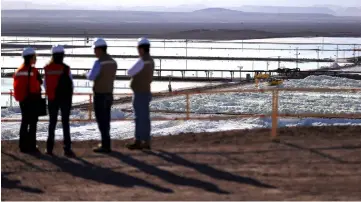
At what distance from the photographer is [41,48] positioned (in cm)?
7756

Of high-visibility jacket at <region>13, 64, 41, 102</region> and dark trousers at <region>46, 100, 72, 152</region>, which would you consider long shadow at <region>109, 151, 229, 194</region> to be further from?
high-visibility jacket at <region>13, 64, 41, 102</region>

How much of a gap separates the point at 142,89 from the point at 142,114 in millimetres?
316

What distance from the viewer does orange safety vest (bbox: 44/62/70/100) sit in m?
9.46

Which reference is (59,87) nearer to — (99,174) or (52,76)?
(52,76)

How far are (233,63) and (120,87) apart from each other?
23.7 m

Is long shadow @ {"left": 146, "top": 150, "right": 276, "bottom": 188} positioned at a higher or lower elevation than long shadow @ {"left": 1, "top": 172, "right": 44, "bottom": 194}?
higher

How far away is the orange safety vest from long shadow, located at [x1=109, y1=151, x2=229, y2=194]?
3.74 feet

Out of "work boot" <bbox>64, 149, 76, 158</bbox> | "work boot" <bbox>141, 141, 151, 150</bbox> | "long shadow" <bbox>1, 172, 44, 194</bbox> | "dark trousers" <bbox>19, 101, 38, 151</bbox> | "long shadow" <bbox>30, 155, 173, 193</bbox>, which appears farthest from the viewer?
"work boot" <bbox>141, 141, 151, 150</bbox>

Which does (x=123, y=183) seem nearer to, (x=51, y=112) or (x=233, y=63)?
(x=51, y=112)

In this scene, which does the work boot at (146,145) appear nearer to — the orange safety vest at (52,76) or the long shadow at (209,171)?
the long shadow at (209,171)

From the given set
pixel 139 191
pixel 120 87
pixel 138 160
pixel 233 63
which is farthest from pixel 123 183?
pixel 233 63

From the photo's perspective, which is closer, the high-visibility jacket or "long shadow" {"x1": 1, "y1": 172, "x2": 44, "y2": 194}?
"long shadow" {"x1": 1, "y1": 172, "x2": 44, "y2": 194}

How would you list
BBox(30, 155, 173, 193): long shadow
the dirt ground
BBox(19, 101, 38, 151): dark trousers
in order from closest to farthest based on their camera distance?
the dirt ground → BBox(30, 155, 173, 193): long shadow → BBox(19, 101, 38, 151): dark trousers

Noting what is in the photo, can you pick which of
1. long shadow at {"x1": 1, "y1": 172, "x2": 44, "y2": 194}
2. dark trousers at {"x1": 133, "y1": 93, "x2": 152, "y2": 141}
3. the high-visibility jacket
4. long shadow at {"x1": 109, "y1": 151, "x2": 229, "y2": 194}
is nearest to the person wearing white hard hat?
dark trousers at {"x1": 133, "y1": 93, "x2": 152, "y2": 141}
